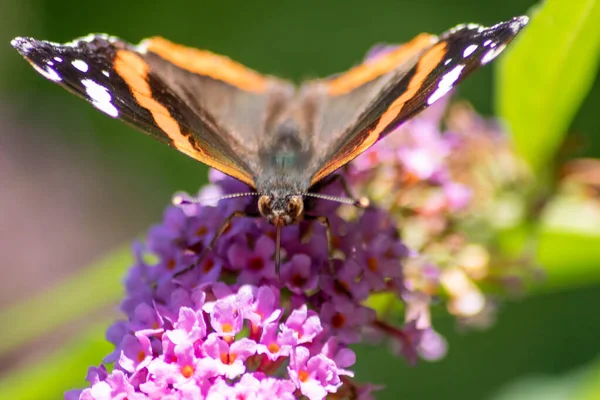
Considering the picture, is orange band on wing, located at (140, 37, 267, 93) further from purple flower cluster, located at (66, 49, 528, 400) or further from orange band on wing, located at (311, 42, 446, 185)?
orange band on wing, located at (311, 42, 446, 185)

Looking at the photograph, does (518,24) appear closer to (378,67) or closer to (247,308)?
(378,67)

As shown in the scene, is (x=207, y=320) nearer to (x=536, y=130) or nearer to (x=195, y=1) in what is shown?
(x=536, y=130)

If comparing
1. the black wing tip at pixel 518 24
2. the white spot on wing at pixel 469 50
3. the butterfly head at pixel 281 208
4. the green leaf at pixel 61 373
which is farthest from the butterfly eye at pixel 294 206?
the green leaf at pixel 61 373

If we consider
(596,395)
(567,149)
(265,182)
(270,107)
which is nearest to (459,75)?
(265,182)

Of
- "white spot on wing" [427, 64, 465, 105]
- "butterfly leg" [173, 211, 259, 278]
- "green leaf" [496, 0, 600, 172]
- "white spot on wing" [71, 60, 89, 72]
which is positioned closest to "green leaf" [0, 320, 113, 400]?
"butterfly leg" [173, 211, 259, 278]

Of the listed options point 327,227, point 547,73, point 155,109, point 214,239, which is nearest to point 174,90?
point 155,109

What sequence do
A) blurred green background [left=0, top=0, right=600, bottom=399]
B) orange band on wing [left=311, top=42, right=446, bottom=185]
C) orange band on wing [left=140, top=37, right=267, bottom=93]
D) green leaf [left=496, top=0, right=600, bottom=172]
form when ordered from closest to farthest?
orange band on wing [left=311, top=42, right=446, bottom=185], green leaf [left=496, top=0, right=600, bottom=172], orange band on wing [left=140, top=37, right=267, bottom=93], blurred green background [left=0, top=0, right=600, bottom=399]

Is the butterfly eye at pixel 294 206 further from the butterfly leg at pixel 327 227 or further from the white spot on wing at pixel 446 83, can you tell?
the white spot on wing at pixel 446 83
